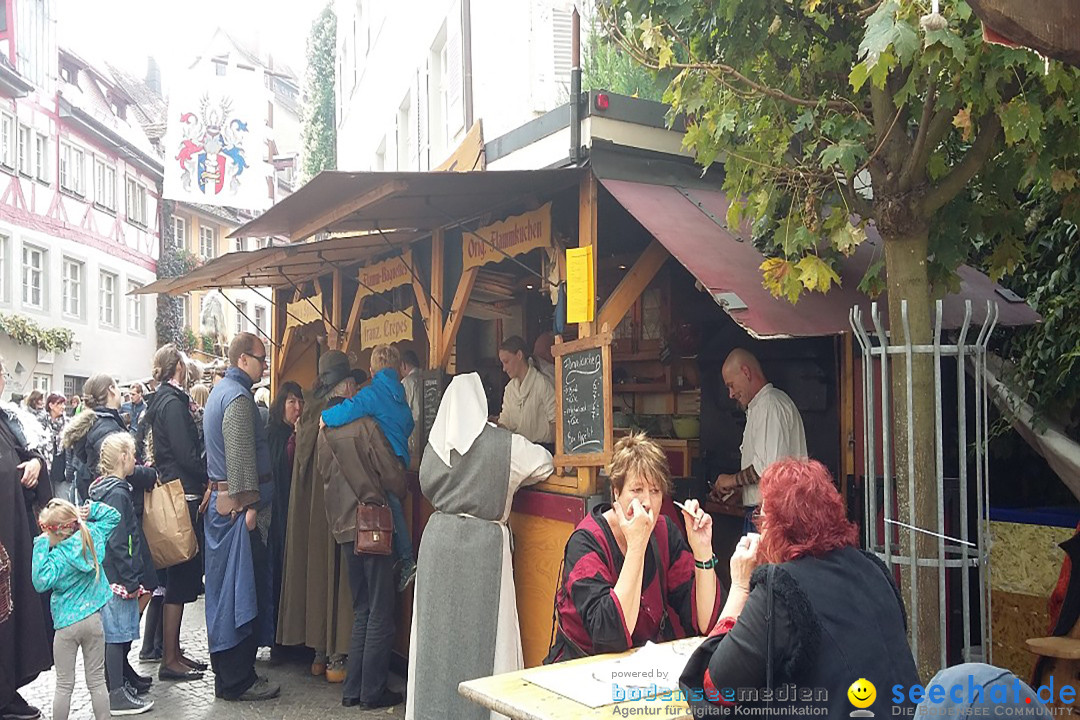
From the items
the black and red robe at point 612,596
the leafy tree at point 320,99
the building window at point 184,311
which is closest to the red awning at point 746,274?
the black and red robe at point 612,596

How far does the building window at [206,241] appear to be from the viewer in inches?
1266

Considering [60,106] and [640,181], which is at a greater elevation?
[60,106]

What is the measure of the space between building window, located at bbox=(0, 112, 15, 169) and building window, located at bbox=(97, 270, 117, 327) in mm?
4576

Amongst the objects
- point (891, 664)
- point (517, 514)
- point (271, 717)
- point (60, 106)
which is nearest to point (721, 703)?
point (891, 664)

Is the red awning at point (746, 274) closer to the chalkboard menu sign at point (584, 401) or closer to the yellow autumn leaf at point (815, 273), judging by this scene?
the yellow autumn leaf at point (815, 273)

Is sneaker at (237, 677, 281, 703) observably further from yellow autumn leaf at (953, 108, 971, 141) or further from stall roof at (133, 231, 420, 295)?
yellow autumn leaf at (953, 108, 971, 141)

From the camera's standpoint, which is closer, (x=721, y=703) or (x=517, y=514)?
(x=721, y=703)

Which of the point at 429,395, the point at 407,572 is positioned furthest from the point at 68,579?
the point at 429,395

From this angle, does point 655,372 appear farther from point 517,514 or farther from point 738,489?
point 517,514

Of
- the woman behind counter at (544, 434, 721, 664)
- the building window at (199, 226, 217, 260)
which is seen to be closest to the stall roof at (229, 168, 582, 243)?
the woman behind counter at (544, 434, 721, 664)

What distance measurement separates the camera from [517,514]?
5777mm

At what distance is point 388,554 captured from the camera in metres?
6.18

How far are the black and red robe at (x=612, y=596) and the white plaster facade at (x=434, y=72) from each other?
17.2 feet

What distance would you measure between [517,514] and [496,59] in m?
4.87
